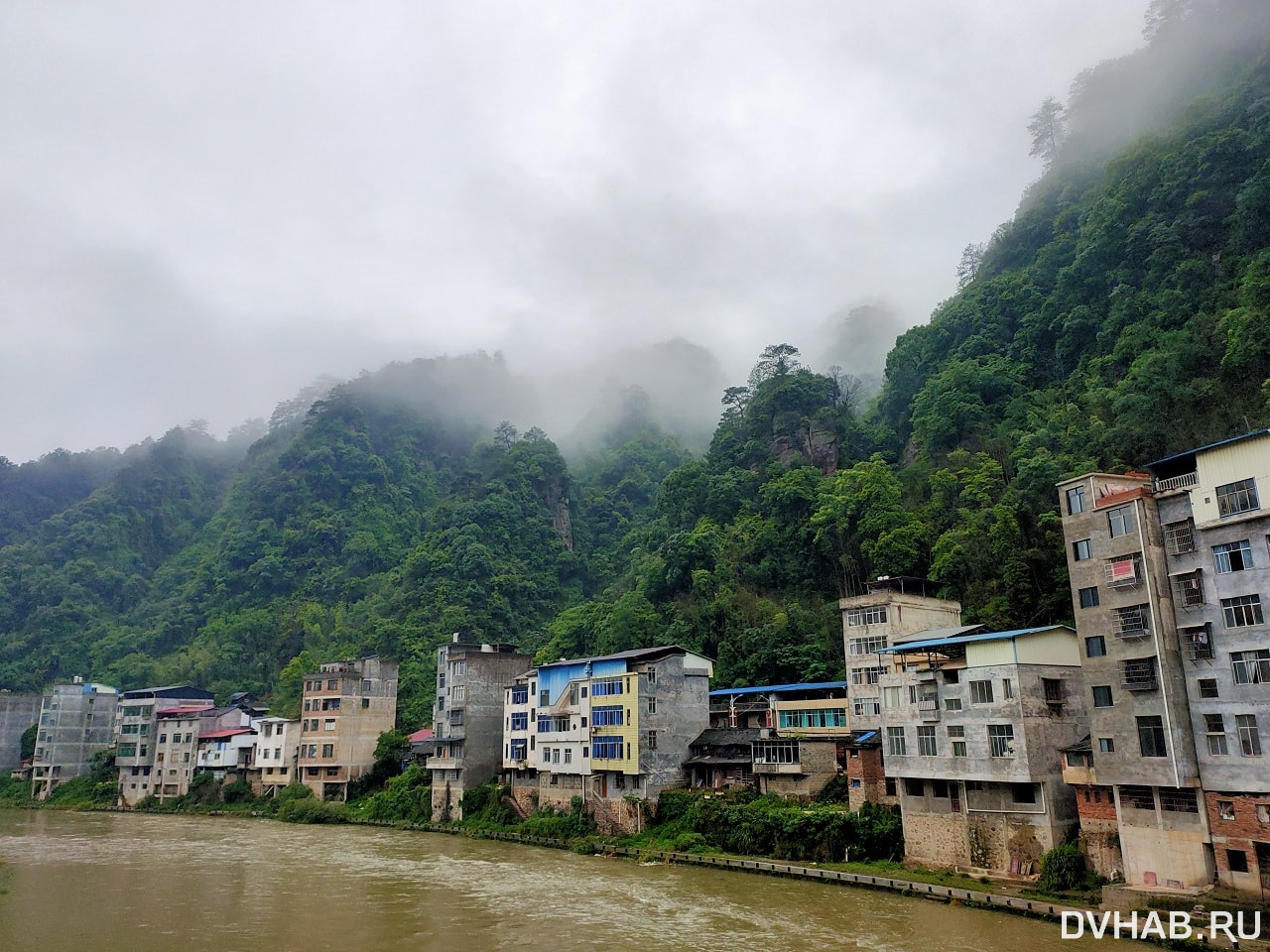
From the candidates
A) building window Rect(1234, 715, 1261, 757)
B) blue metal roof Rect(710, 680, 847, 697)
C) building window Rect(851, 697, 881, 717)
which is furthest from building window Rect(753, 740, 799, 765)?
building window Rect(1234, 715, 1261, 757)

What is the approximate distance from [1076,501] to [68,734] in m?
77.6

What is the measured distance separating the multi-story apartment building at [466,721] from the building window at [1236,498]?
135ft

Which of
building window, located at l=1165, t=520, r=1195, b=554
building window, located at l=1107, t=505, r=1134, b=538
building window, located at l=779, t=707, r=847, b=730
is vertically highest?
building window, located at l=1107, t=505, r=1134, b=538

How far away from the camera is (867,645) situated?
131ft

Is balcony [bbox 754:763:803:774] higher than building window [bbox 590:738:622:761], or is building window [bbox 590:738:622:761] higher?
building window [bbox 590:738:622:761]

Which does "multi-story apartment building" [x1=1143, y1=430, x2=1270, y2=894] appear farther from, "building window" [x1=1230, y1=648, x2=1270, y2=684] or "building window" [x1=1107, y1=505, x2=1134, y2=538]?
"building window" [x1=1107, y1=505, x2=1134, y2=538]

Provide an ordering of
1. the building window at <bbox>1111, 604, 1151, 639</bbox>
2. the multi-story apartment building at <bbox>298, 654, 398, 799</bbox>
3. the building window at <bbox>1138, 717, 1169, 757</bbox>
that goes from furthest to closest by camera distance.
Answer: the multi-story apartment building at <bbox>298, 654, 398, 799</bbox>
the building window at <bbox>1111, 604, 1151, 639</bbox>
the building window at <bbox>1138, 717, 1169, 757</bbox>

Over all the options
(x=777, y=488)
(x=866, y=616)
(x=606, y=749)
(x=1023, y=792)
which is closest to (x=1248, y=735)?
(x=1023, y=792)

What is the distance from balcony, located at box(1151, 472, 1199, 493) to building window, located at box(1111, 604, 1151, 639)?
367 cm

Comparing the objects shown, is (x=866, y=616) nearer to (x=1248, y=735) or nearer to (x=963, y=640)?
(x=963, y=640)

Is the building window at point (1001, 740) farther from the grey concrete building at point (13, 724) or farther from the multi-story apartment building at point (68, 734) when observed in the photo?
the grey concrete building at point (13, 724)

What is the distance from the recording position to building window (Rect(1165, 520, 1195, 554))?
26156 millimetres

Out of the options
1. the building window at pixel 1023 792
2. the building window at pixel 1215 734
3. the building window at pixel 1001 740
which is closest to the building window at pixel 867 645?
the building window at pixel 1001 740

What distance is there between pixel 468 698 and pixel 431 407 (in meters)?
80.4
